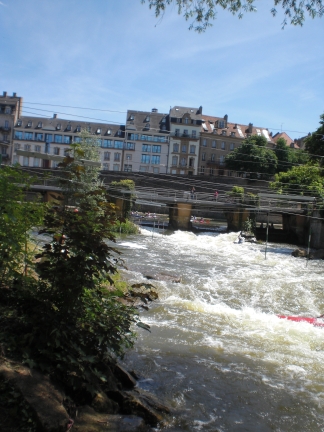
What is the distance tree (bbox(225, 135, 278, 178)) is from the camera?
227 ft

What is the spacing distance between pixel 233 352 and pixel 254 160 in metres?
64.0

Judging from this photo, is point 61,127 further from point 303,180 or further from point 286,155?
point 303,180

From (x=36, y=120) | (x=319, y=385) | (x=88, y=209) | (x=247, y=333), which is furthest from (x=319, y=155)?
(x=36, y=120)

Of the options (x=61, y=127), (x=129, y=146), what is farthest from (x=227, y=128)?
(x=61, y=127)

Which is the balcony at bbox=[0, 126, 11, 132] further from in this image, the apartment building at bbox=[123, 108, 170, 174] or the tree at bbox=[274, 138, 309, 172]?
the tree at bbox=[274, 138, 309, 172]

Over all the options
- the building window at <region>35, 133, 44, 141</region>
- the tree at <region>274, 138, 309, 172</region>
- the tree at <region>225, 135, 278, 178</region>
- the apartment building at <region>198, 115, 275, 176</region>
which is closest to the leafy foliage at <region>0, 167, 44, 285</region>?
the tree at <region>225, 135, 278, 178</region>

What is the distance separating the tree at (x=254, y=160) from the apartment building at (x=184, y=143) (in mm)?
7727

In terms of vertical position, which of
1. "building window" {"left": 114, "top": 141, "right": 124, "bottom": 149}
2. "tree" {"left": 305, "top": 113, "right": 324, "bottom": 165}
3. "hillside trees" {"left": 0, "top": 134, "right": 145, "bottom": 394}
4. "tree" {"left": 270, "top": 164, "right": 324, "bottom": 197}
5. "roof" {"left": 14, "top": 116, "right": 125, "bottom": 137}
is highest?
"roof" {"left": 14, "top": 116, "right": 125, "bottom": 137}

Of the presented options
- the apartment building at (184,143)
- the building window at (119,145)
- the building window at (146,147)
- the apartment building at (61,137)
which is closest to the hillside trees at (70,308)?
the apartment building at (61,137)

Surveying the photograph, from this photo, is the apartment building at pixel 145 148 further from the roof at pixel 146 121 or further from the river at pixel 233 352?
the river at pixel 233 352

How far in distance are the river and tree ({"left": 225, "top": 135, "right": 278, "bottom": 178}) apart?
173 feet

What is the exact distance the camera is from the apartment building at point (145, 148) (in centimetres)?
7494

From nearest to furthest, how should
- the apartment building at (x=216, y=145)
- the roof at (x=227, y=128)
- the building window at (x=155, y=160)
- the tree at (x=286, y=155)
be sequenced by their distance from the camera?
1. the tree at (x=286, y=155)
2. the building window at (x=155, y=160)
3. the apartment building at (x=216, y=145)
4. the roof at (x=227, y=128)

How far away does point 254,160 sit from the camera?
70.2 m
